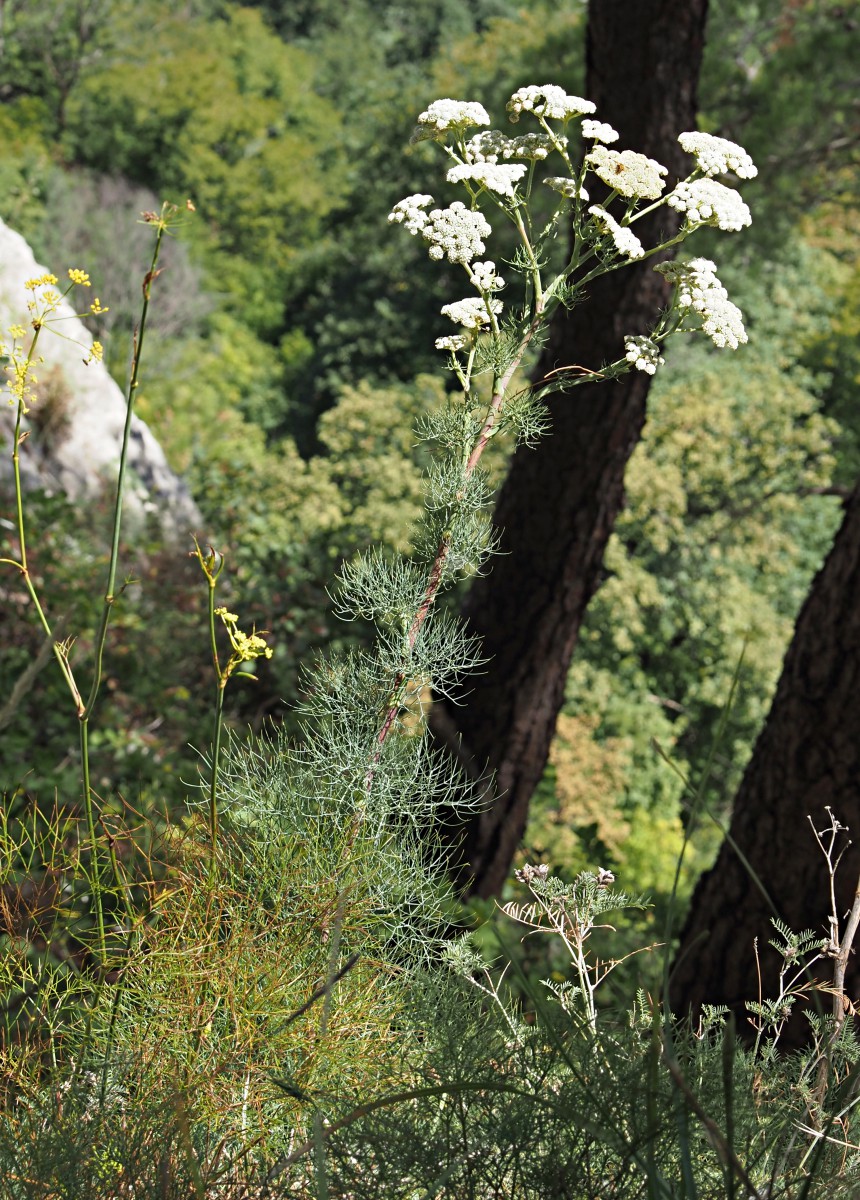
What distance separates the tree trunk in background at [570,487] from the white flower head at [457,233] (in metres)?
2.38

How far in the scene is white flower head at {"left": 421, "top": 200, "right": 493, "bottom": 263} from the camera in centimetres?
95

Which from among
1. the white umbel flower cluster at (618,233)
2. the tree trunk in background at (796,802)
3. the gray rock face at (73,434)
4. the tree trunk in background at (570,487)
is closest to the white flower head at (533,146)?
the white umbel flower cluster at (618,233)

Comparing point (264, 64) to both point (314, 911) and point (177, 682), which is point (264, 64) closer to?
point (177, 682)

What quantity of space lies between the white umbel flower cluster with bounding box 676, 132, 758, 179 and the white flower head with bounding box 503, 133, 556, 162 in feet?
0.38

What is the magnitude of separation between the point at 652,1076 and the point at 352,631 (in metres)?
5.67

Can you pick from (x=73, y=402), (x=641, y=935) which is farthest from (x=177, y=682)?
(x=73, y=402)

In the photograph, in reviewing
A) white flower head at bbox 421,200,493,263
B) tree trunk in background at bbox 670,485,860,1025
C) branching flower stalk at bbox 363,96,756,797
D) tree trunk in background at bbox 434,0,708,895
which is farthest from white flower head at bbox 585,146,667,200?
tree trunk in background at bbox 434,0,708,895

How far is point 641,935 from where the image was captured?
3545 millimetres

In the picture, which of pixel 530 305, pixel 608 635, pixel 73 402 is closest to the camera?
pixel 530 305

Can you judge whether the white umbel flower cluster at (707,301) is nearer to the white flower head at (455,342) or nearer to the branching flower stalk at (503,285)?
the branching flower stalk at (503,285)

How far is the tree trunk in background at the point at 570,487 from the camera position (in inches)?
133

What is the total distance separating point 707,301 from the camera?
37.2 inches

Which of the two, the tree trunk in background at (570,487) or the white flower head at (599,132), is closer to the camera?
the white flower head at (599,132)

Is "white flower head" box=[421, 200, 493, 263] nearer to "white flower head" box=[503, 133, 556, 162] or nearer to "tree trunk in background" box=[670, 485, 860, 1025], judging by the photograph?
"white flower head" box=[503, 133, 556, 162]
